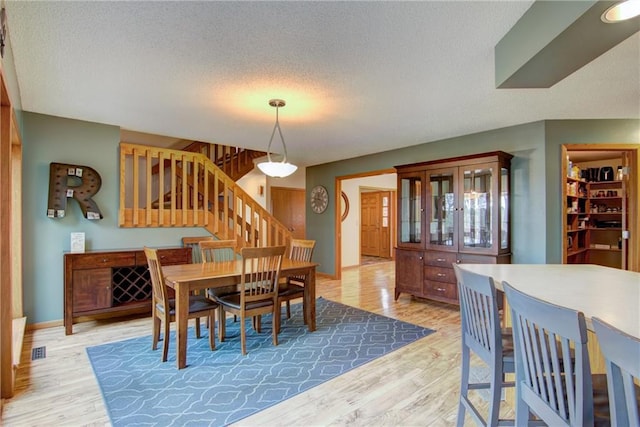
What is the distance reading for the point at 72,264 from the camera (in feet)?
11.3

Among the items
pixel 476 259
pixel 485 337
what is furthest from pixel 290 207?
pixel 485 337

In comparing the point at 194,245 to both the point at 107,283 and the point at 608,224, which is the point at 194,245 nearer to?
the point at 107,283

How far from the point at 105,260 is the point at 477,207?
4.53 meters

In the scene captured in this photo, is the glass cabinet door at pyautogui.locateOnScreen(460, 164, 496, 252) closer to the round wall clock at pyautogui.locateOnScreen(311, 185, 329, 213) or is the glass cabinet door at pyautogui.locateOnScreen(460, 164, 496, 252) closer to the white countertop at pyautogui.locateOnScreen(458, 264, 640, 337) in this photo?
the white countertop at pyautogui.locateOnScreen(458, 264, 640, 337)

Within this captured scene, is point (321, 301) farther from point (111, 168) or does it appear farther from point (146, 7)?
point (146, 7)

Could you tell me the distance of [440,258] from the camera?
4383 mm

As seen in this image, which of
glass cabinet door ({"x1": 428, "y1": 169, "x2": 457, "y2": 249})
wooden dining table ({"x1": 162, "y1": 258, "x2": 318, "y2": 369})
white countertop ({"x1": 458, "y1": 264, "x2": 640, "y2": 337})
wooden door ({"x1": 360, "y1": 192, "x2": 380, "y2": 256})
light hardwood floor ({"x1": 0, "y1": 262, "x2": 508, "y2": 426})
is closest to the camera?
white countertop ({"x1": 458, "y1": 264, "x2": 640, "y2": 337})

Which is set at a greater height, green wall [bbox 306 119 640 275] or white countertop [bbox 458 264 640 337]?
green wall [bbox 306 119 640 275]

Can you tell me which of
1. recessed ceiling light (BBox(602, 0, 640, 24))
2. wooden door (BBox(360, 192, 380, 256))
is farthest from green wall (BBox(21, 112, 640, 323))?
wooden door (BBox(360, 192, 380, 256))

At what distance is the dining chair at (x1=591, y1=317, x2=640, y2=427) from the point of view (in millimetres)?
726

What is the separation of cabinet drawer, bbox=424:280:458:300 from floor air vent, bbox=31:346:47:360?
14.1ft

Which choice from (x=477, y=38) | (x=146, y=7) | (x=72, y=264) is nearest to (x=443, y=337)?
(x=477, y=38)

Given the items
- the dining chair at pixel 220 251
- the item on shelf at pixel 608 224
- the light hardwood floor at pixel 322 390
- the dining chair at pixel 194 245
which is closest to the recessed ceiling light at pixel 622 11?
the light hardwood floor at pixel 322 390

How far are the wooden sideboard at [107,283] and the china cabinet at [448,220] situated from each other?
3133 millimetres
